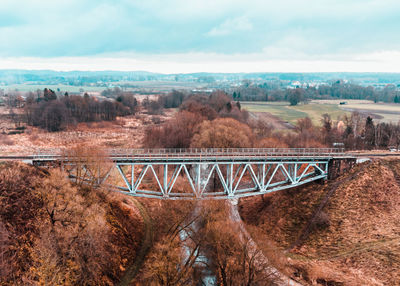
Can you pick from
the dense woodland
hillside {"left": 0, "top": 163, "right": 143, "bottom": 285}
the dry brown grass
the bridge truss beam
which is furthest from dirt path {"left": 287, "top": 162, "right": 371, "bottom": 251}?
the dry brown grass

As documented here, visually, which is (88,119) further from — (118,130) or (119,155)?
(119,155)

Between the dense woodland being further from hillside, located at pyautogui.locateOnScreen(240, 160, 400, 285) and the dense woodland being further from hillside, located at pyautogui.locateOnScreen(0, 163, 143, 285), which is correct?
hillside, located at pyautogui.locateOnScreen(0, 163, 143, 285)

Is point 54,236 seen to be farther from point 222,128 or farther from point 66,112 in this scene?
point 66,112

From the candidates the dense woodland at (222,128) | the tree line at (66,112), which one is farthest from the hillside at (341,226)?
the tree line at (66,112)

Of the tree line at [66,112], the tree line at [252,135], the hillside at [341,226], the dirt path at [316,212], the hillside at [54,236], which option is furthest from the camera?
the tree line at [66,112]

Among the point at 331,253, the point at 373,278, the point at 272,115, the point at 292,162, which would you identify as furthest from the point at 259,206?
the point at 272,115

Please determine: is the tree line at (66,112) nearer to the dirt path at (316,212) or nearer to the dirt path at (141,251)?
the dirt path at (141,251)

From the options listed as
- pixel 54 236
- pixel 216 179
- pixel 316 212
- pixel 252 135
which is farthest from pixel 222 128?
pixel 54 236
